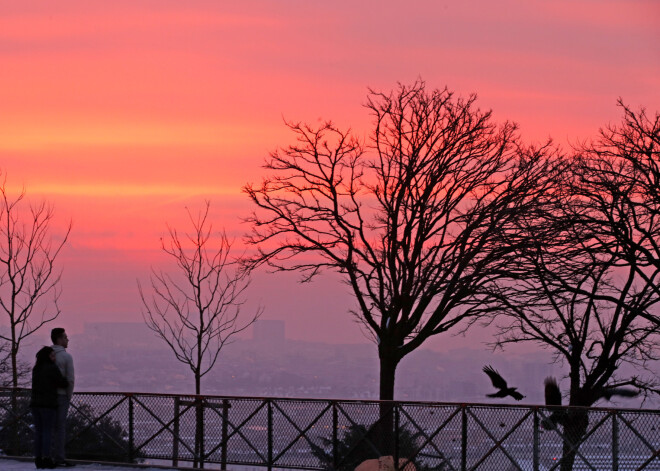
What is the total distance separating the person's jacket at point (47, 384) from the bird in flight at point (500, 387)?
15.8 metres

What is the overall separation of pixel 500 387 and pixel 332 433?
13.4m

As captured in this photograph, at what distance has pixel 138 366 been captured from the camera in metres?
69.7

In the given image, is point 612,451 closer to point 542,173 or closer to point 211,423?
point 211,423

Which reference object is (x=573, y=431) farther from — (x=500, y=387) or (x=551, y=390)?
(x=500, y=387)

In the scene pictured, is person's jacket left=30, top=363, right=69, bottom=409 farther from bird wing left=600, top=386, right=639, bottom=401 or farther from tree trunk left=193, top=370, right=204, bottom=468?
bird wing left=600, top=386, right=639, bottom=401

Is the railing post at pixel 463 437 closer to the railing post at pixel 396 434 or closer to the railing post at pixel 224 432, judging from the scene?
the railing post at pixel 396 434

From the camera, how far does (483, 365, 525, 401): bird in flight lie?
29.7 metres

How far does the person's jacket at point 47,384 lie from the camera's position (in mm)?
16312

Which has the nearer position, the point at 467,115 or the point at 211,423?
the point at 211,423

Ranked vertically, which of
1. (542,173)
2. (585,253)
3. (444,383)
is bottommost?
(444,383)

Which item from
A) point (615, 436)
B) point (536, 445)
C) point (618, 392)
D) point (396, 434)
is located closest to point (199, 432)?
point (396, 434)

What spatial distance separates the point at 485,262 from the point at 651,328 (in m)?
6.63

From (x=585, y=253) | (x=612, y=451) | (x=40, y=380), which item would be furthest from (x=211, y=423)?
(x=585, y=253)

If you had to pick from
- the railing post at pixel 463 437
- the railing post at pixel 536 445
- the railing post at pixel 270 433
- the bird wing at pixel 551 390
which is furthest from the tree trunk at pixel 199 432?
the bird wing at pixel 551 390
